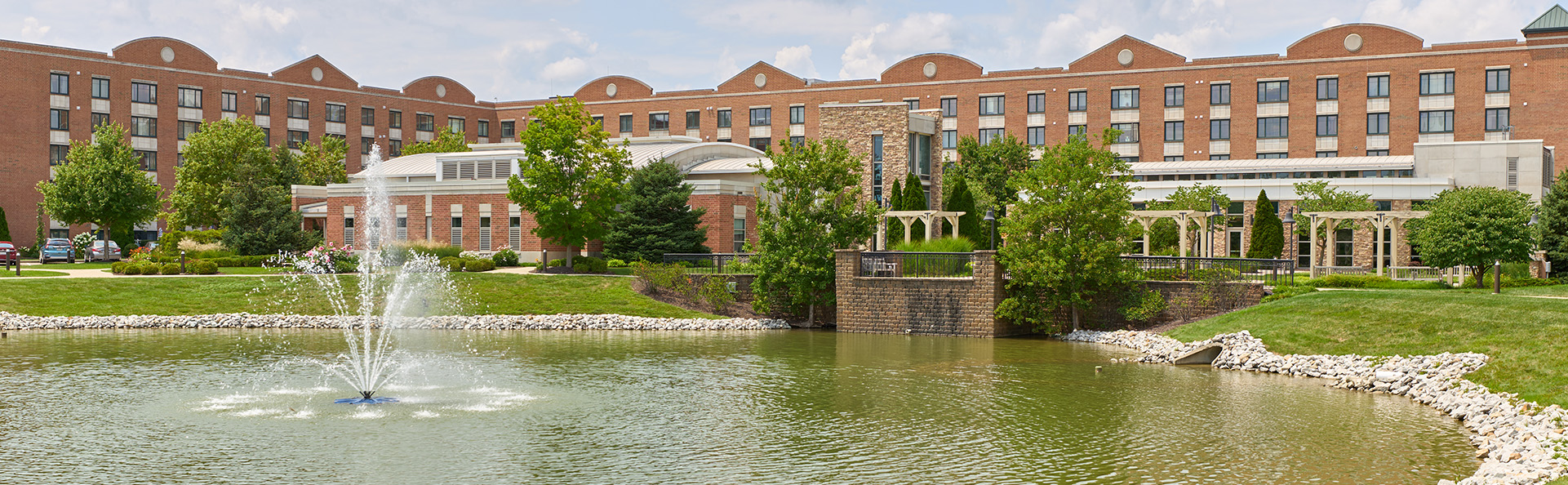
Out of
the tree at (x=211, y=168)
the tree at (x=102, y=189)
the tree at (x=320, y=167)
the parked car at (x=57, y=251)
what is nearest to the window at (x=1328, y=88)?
the tree at (x=320, y=167)

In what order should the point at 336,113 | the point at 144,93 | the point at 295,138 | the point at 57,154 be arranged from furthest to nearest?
the point at 336,113 → the point at 295,138 → the point at 144,93 → the point at 57,154

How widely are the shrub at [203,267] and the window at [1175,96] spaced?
58313 mm

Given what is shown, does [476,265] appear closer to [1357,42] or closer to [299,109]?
[299,109]

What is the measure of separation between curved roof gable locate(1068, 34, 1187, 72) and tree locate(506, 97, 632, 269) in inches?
1633

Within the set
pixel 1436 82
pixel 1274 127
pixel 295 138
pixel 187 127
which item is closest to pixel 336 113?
pixel 295 138

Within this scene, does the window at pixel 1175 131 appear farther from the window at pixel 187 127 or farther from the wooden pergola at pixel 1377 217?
the window at pixel 187 127

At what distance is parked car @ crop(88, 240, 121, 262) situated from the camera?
60997mm

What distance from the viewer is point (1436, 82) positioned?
73.1m

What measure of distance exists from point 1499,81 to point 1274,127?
41.0 ft

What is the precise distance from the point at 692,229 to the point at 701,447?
34.2 m

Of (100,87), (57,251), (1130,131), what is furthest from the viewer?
(1130,131)

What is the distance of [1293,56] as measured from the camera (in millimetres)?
76312

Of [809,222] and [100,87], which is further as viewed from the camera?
[100,87]

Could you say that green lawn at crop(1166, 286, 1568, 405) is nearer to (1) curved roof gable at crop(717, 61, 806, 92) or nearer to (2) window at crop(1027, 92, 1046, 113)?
(2) window at crop(1027, 92, 1046, 113)
